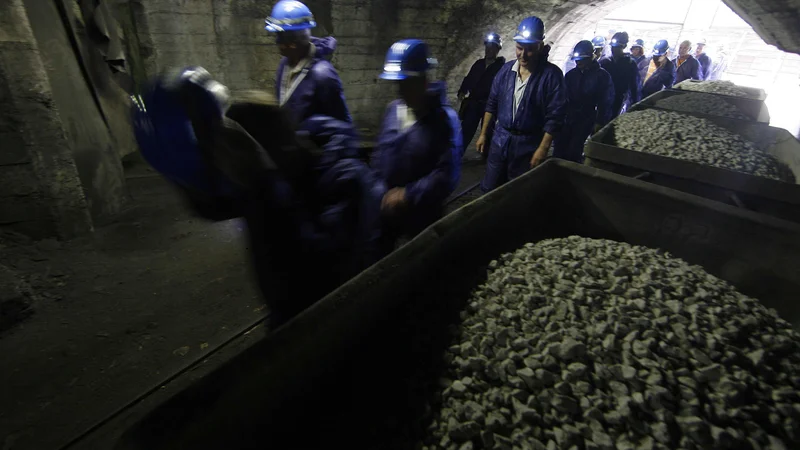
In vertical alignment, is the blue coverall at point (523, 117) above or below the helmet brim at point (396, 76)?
below

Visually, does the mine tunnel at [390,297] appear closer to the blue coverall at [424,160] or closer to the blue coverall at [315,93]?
the blue coverall at [424,160]

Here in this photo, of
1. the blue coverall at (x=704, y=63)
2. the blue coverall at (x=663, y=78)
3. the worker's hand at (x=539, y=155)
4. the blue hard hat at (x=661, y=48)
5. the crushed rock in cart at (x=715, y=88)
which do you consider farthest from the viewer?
the blue coverall at (x=704, y=63)

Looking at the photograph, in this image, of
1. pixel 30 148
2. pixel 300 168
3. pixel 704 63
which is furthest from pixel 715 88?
pixel 30 148

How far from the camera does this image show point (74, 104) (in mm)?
3791

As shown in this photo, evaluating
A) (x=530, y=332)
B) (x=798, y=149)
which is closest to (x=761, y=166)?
(x=798, y=149)

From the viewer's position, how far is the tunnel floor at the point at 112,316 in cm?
232

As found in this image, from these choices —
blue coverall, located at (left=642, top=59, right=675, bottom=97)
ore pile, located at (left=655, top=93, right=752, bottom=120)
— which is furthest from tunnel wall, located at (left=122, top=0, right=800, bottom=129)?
ore pile, located at (left=655, top=93, right=752, bottom=120)

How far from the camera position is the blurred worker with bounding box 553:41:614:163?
534 centimetres

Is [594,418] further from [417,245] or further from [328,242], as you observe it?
[328,242]

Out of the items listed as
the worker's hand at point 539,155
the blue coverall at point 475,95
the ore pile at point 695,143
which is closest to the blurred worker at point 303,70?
the worker's hand at point 539,155

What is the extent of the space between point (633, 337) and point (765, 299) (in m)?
1.22

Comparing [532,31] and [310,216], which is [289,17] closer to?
[310,216]

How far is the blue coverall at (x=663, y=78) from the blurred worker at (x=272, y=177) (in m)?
9.07

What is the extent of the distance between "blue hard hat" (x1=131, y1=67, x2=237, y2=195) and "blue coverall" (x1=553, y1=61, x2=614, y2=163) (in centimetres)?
493
